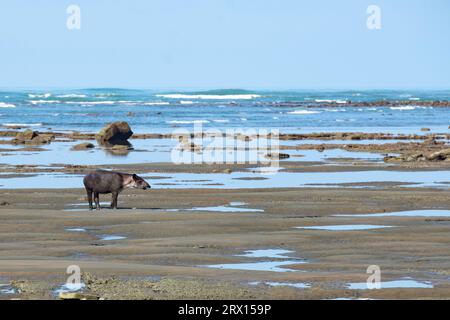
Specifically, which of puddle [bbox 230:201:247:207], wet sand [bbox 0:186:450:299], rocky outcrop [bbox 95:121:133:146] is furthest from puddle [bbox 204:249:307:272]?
rocky outcrop [bbox 95:121:133:146]

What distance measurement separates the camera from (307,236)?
16938mm

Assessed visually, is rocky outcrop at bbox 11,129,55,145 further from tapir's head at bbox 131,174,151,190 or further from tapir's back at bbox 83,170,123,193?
tapir's back at bbox 83,170,123,193

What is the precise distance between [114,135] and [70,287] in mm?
36330

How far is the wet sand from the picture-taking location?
12.1 metres

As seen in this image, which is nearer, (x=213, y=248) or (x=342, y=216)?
(x=213, y=248)

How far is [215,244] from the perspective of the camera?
16.0 meters

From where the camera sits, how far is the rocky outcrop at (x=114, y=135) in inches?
1884

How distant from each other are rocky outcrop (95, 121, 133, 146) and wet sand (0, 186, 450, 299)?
23.1m

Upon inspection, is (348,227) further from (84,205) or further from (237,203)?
(84,205)

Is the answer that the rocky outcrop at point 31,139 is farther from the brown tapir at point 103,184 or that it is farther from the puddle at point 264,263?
the puddle at point 264,263

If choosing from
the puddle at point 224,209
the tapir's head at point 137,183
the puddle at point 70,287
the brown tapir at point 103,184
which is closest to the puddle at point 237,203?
the puddle at point 224,209
